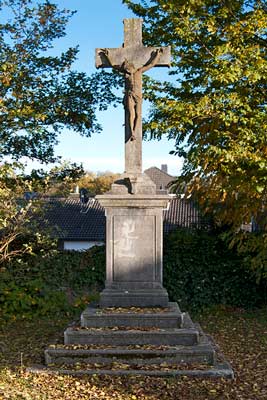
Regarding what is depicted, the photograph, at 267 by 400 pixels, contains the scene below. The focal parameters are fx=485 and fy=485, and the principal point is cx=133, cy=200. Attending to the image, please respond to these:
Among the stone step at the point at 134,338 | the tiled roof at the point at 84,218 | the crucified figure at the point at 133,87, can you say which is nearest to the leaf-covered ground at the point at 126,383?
the stone step at the point at 134,338

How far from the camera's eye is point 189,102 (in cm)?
927

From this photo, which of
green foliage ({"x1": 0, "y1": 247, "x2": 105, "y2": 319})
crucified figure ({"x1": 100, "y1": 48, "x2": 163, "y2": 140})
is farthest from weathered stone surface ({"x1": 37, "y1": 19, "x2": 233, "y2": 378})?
green foliage ({"x1": 0, "y1": 247, "x2": 105, "y2": 319})

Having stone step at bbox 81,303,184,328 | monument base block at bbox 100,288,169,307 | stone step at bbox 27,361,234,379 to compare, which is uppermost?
monument base block at bbox 100,288,169,307

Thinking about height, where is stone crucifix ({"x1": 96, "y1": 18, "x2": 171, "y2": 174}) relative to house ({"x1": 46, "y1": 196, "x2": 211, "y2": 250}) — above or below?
above

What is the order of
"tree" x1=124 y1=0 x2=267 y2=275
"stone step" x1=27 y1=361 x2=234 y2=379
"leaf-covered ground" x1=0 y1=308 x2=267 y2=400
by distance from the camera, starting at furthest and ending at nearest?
1. "tree" x1=124 y1=0 x2=267 y2=275
2. "stone step" x1=27 y1=361 x2=234 y2=379
3. "leaf-covered ground" x1=0 y1=308 x2=267 y2=400

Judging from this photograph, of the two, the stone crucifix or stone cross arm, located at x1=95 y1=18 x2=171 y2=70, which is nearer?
the stone crucifix

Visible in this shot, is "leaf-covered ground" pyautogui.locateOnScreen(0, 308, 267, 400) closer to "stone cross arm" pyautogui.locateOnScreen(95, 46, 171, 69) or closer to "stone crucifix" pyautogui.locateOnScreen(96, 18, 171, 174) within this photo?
"stone crucifix" pyautogui.locateOnScreen(96, 18, 171, 174)

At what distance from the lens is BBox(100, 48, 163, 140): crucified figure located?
733 cm

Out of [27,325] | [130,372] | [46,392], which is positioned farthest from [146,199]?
[27,325]

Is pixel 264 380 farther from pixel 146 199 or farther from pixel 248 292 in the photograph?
pixel 248 292

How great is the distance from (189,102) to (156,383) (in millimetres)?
5701

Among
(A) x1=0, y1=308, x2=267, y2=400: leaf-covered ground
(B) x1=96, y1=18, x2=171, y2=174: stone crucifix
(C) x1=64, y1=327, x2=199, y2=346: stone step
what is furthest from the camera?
(B) x1=96, y1=18, x2=171, y2=174: stone crucifix

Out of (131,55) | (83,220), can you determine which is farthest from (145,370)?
(83,220)

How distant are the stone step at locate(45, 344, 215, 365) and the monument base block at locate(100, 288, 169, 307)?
119 cm
